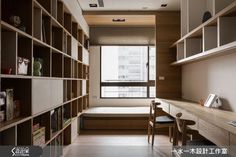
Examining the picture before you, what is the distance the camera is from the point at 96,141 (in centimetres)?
468

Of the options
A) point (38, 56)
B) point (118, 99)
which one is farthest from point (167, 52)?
point (38, 56)

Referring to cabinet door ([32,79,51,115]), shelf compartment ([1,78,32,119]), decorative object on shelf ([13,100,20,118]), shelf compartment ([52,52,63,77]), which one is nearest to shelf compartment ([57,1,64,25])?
shelf compartment ([52,52,63,77])

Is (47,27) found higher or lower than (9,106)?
higher

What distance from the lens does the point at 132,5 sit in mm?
5320

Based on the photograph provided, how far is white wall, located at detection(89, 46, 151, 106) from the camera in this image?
6773 millimetres

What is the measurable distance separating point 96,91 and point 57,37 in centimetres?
341

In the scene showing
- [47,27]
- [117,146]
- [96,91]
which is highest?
[47,27]

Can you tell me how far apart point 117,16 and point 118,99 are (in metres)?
2.16

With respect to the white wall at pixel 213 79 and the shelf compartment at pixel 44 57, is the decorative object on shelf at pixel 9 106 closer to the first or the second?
the shelf compartment at pixel 44 57

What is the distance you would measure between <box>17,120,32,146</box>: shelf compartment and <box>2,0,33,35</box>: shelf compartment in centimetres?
82

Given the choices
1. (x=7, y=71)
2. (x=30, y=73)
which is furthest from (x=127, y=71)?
(x=7, y=71)

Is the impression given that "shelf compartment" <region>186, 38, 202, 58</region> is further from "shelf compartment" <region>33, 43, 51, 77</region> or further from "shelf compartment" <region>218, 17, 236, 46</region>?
"shelf compartment" <region>33, 43, 51, 77</region>

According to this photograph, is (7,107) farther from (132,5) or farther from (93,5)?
(132,5)

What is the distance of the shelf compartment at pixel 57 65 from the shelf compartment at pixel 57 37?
111mm
